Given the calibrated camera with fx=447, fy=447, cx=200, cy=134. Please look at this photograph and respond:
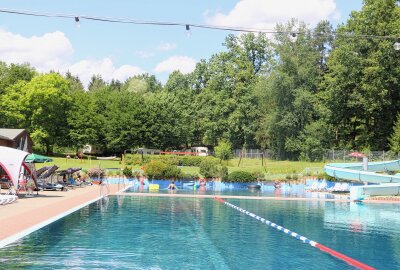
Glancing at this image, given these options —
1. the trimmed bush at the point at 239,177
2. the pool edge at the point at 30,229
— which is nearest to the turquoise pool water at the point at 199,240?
the pool edge at the point at 30,229

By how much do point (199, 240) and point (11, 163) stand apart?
13.1 m

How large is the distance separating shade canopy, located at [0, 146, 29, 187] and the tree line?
40.4 m

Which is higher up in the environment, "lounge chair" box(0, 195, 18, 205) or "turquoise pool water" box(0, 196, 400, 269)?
"lounge chair" box(0, 195, 18, 205)

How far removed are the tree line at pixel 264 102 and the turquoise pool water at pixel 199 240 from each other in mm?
34836

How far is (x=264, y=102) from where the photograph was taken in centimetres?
6662

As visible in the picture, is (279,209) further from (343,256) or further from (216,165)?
(216,165)

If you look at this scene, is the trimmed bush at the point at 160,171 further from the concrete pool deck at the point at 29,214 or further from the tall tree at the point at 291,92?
the tall tree at the point at 291,92

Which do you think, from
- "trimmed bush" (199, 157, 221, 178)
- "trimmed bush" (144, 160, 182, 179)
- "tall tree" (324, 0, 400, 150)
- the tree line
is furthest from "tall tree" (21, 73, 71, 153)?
"tall tree" (324, 0, 400, 150)

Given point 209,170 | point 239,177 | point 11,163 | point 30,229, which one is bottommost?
point 30,229

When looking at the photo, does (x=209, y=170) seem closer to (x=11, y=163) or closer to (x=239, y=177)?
(x=239, y=177)

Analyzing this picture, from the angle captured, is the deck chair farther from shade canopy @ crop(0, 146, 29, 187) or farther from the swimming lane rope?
the swimming lane rope

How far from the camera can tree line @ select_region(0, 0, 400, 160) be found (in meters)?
56.2

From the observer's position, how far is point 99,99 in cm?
7625

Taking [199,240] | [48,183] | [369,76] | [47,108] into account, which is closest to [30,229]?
[199,240]
